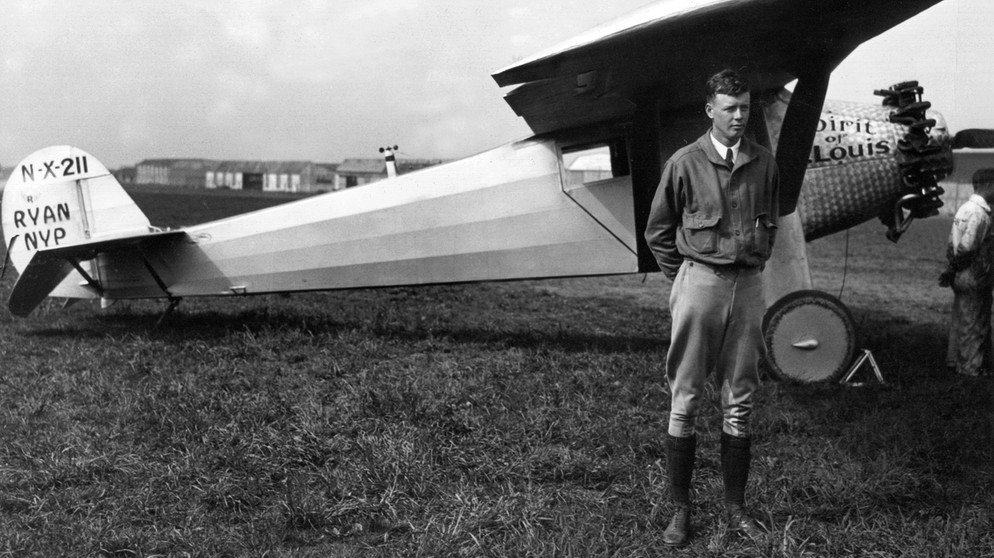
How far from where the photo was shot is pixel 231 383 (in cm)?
562

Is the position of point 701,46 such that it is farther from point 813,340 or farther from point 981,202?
point 981,202

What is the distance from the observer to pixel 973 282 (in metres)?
6.39

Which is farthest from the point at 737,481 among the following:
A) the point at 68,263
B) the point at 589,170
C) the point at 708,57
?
the point at 68,263

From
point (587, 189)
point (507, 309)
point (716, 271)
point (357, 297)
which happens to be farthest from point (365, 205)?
point (716, 271)

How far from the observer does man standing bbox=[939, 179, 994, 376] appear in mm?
6270

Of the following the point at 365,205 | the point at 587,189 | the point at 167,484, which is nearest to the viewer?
the point at 167,484

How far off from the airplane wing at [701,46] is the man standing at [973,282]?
2.00 m

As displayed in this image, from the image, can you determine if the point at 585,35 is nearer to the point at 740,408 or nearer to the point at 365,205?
the point at 740,408

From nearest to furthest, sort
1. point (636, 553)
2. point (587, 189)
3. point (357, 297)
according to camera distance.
Answer: point (636, 553) < point (587, 189) < point (357, 297)

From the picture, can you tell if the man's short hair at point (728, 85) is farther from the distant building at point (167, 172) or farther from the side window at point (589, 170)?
the distant building at point (167, 172)

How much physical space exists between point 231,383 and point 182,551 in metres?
2.55

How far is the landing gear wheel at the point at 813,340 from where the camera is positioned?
567 centimetres

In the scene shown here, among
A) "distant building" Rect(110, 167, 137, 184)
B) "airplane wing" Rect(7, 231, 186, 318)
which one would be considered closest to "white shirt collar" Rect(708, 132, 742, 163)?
"airplane wing" Rect(7, 231, 186, 318)

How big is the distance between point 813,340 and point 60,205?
716 centimetres
